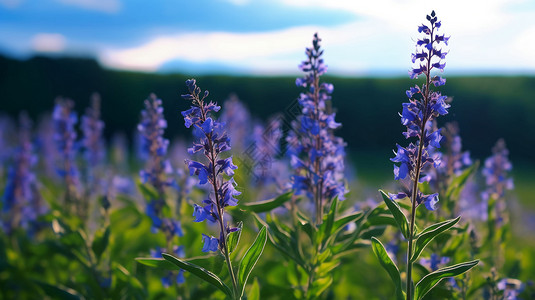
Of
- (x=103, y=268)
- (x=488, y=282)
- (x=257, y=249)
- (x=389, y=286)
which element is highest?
(x=257, y=249)

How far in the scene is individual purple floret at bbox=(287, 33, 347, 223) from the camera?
3.18 metres

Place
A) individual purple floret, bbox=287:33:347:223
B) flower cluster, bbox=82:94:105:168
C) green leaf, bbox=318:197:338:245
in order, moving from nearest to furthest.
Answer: green leaf, bbox=318:197:338:245 < individual purple floret, bbox=287:33:347:223 < flower cluster, bbox=82:94:105:168

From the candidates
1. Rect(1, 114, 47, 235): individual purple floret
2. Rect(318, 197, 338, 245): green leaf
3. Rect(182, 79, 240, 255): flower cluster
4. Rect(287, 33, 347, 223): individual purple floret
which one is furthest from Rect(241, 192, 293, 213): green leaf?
Rect(1, 114, 47, 235): individual purple floret

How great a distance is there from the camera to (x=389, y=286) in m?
4.69

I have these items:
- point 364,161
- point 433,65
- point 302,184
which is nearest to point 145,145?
point 302,184

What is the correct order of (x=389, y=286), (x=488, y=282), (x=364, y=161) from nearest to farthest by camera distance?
1. (x=488, y=282)
2. (x=389, y=286)
3. (x=364, y=161)

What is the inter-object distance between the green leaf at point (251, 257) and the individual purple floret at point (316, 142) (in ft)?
2.54

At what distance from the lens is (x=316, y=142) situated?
3.27m

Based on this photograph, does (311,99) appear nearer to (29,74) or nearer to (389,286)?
(389,286)

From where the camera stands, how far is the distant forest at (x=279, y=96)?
29.5 m

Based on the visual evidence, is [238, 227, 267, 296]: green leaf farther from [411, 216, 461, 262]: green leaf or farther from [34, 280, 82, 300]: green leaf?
[34, 280, 82, 300]: green leaf

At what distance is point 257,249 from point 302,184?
85 centimetres

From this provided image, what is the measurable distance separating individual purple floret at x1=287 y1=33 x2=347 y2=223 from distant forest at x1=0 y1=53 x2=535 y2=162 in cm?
2461

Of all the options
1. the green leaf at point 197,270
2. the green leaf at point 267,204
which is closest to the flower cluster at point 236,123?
the green leaf at point 267,204
